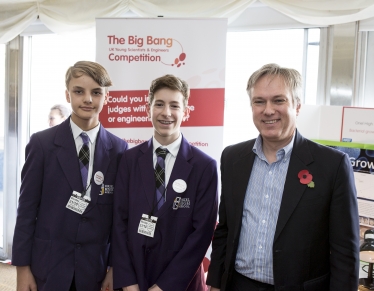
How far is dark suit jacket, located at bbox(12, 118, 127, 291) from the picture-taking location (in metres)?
2.05

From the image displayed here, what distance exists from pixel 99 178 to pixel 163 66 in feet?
4.75

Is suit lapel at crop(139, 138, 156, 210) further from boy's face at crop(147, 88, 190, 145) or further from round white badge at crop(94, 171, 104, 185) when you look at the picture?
round white badge at crop(94, 171, 104, 185)

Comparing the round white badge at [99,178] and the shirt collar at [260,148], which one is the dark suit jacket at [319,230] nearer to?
the shirt collar at [260,148]

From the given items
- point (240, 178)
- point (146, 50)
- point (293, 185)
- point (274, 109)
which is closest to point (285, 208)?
point (293, 185)

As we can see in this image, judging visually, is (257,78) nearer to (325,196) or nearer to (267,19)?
(325,196)

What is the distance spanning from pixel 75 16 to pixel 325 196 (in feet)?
10.4

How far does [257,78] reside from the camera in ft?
5.84

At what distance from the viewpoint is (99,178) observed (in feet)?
6.91

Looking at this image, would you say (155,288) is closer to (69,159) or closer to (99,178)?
(99,178)

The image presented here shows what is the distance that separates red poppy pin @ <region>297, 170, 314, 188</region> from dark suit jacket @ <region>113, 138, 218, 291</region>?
54 cm

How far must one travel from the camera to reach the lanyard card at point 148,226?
6.46ft

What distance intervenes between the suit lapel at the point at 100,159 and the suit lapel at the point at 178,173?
0.35 m

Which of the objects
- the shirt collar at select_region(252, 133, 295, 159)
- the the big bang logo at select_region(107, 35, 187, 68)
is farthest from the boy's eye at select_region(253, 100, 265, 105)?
the the big bang logo at select_region(107, 35, 187, 68)

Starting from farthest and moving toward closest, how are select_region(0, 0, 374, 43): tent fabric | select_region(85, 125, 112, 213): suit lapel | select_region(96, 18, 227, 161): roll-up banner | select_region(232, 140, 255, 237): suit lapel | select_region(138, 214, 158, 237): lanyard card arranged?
select_region(96, 18, 227, 161): roll-up banner → select_region(0, 0, 374, 43): tent fabric → select_region(85, 125, 112, 213): suit lapel → select_region(138, 214, 158, 237): lanyard card → select_region(232, 140, 255, 237): suit lapel
